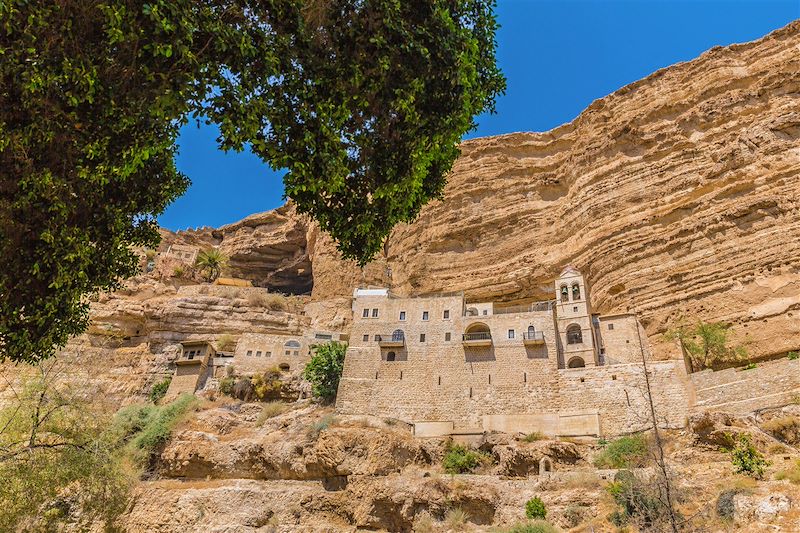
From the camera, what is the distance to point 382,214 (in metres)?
10.7

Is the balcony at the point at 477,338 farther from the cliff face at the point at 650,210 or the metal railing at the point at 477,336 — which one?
the cliff face at the point at 650,210

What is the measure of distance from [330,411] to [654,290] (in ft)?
65.4

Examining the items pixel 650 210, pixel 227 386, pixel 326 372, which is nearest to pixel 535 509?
pixel 326 372

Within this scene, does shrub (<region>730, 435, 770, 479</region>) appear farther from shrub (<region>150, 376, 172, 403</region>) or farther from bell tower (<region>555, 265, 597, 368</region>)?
shrub (<region>150, 376, 172, 403</region>)

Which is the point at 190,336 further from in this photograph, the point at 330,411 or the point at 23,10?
the point at 23,10

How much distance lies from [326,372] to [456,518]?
44.8ft

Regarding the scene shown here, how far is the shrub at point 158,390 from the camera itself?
36.7 metres

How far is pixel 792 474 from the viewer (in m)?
15.7

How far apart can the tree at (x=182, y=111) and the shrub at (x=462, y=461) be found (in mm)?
15786

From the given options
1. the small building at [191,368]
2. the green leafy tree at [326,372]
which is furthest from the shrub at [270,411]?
the small building at [191,368]

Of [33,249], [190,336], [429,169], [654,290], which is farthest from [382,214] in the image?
[190,336]

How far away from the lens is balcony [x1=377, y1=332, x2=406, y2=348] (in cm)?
3125

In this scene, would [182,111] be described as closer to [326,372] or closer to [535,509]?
[535,509]

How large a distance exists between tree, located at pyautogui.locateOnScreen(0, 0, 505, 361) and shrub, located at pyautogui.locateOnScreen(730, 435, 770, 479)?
13247 millimetres
